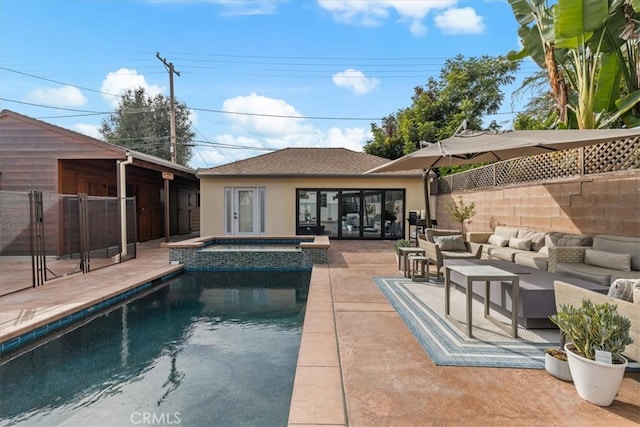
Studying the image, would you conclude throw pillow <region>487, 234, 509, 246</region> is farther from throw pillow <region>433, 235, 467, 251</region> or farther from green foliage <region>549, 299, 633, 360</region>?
green foliage <region>549, 299, 633, 360</region>

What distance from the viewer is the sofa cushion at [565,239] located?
652 centimetres

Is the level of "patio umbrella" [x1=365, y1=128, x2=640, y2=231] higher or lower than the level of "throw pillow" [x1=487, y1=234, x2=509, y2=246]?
higher

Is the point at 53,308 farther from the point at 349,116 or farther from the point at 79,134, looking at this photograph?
the point at 349,116

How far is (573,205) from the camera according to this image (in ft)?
23.7

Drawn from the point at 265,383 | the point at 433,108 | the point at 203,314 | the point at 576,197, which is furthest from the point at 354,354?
the point at 433,108

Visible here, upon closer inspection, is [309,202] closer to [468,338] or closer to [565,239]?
[565,239]

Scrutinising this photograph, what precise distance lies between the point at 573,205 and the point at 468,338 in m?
5.13

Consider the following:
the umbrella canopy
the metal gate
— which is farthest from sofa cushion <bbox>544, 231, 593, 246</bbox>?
the metal gate

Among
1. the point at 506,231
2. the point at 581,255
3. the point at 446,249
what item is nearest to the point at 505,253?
the point at 446,249

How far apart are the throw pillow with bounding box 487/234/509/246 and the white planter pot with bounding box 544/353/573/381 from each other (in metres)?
6.02

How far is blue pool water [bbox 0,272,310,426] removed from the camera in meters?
3.15

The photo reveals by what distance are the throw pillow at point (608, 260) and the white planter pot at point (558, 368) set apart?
3.46m

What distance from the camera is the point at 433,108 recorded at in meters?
21.6

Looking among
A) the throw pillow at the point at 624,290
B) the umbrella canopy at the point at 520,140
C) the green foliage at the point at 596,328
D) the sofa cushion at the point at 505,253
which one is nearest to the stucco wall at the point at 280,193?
the sofa cushion at the point at 505,253
